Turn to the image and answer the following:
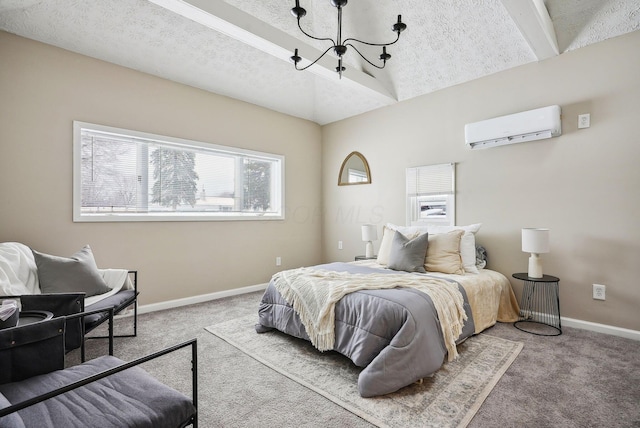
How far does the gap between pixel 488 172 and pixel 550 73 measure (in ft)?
3.66

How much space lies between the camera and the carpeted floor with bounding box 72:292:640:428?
176 cm

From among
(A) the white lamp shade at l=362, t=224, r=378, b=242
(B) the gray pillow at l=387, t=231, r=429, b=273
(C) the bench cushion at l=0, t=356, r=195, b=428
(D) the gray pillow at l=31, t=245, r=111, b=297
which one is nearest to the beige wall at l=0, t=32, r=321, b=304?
(D) the gray pillow at l=31, t=245, r=111, b=297

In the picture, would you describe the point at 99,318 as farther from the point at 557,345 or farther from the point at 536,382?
the point at 557,345

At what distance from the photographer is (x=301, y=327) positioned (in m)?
2.65

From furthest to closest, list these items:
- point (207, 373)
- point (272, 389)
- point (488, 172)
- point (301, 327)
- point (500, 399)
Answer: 1. point (488, 172)
2. point (301, 327)
3. point (207, 373)
4. point (272, 389)
5. point (500, 399)

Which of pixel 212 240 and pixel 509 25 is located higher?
pixel 509 25

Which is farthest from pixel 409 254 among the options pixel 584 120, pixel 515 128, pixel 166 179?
pixel 166 179

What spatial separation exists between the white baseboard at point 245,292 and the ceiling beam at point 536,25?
2634mm

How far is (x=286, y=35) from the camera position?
10.7ft

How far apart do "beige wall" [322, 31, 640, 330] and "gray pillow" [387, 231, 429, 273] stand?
35.0 inches

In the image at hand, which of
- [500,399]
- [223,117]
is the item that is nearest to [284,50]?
[223,117]

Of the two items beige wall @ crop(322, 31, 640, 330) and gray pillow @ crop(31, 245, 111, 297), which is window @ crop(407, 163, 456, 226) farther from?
gray pillow @ crop(31, 245, 111, 297)

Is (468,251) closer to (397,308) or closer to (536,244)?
(536,244)

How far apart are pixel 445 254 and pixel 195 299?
118 inches
